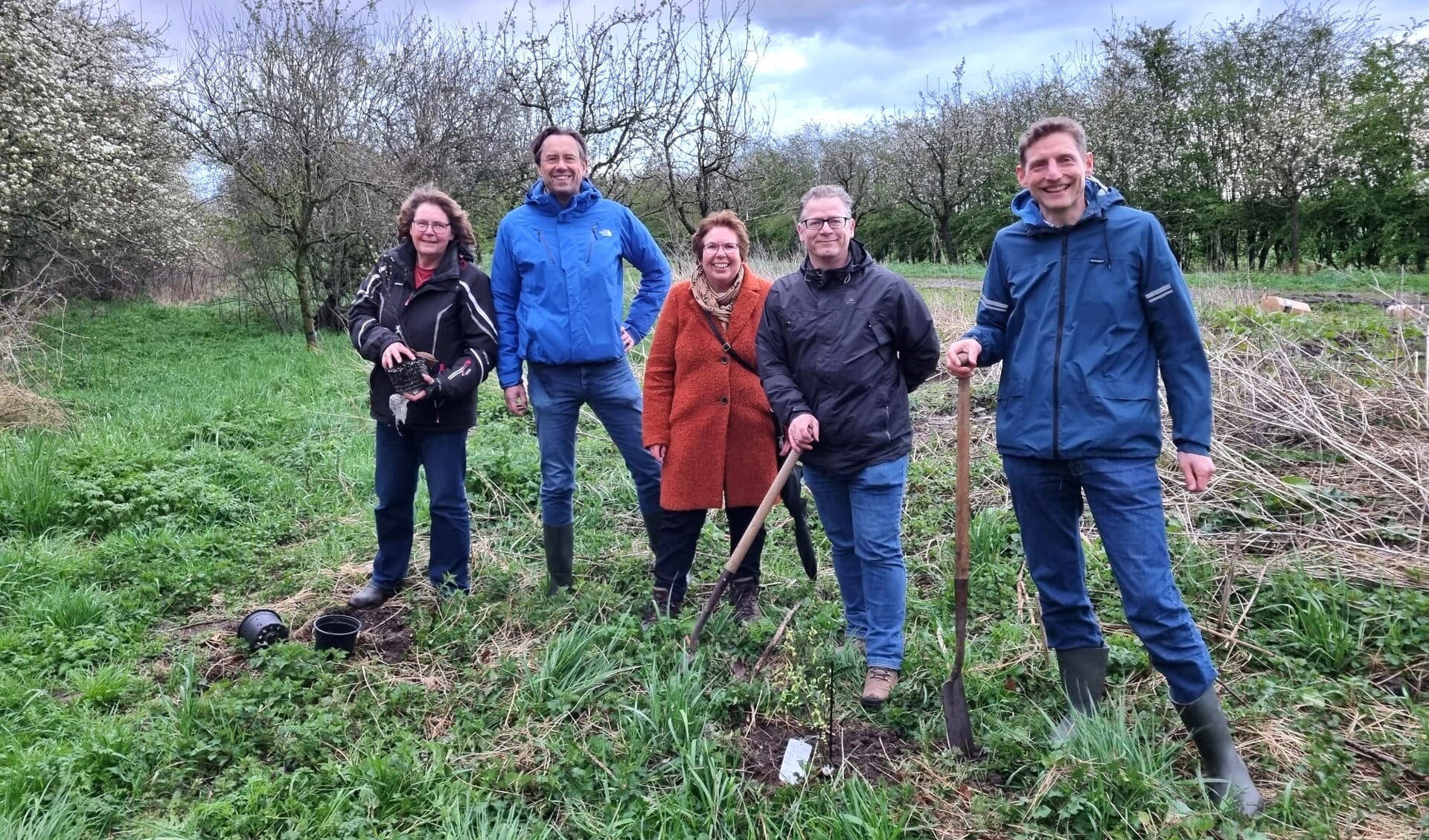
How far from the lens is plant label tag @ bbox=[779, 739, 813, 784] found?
8.50 ft

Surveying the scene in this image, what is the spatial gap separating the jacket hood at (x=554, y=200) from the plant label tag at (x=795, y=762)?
7.82ft

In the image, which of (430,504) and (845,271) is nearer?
(845,271)

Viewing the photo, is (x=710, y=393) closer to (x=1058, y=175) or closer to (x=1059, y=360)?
(x=1059, y=360)

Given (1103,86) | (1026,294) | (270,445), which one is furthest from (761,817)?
(1103,86)

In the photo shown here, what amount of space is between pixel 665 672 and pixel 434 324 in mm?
1759

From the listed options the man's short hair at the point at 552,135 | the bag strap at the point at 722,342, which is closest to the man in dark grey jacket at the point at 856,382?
the bag strap at the point at 722,342

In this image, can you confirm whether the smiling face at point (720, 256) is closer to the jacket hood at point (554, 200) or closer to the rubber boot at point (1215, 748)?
the jacket hood at point (554, 200)

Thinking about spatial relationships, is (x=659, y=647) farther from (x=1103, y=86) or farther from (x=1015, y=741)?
(x=1103, y=86)

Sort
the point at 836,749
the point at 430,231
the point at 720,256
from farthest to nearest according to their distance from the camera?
1. the point at 430,231
2. the point at 720,256
3. the point at 836,749

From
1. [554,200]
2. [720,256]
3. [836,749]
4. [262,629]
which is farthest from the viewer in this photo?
[554,200]

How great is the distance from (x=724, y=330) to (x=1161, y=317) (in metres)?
1.61

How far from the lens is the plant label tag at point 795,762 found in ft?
8.50

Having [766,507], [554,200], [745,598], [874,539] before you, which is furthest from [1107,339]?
[554,200]

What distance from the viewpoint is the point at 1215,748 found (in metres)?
2.48
